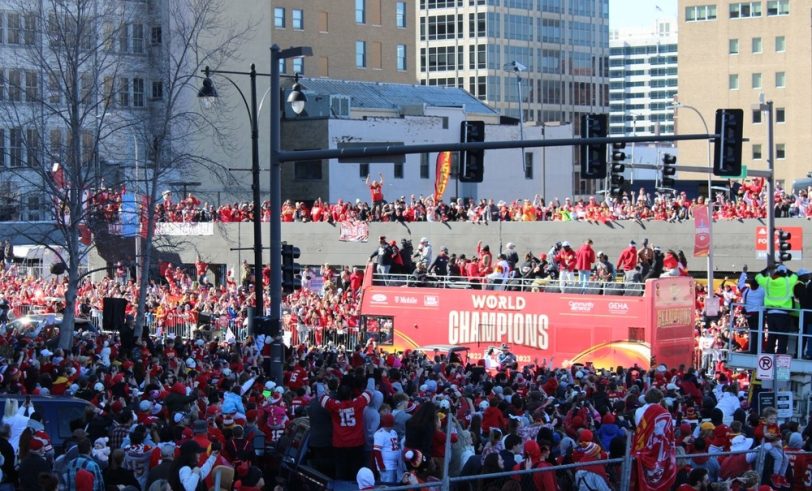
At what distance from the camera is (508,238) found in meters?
45.0

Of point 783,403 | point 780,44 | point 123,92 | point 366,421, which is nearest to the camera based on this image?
point 366,421

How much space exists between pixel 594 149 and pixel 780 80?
7642 centimetres

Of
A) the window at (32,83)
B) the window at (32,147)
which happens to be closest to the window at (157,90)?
the window at (32,83)

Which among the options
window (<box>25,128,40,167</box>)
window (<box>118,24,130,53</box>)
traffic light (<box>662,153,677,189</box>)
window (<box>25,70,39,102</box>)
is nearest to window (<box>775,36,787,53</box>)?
traffic light (<box>662,153,677,189</box>)

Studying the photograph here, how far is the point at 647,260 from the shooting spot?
3362 cm

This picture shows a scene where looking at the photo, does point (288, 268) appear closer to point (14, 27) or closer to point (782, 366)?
point (782, 366)

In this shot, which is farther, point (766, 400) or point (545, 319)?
point (545, 319)

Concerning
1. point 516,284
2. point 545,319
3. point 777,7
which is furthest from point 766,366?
point 777,7

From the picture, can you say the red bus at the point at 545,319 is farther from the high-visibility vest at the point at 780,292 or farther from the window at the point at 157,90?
the high-visibility vest at the point at 780,292

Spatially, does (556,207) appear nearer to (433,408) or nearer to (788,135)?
(433,408)

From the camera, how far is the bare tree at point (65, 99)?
88.4ft

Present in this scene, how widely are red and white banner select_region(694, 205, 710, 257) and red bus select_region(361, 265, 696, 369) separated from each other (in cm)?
591

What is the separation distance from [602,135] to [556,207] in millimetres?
23175

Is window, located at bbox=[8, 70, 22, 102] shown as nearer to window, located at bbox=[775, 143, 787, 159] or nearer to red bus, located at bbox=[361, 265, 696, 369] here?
red bus, located at bbox=[361, 265, 696, 369]
